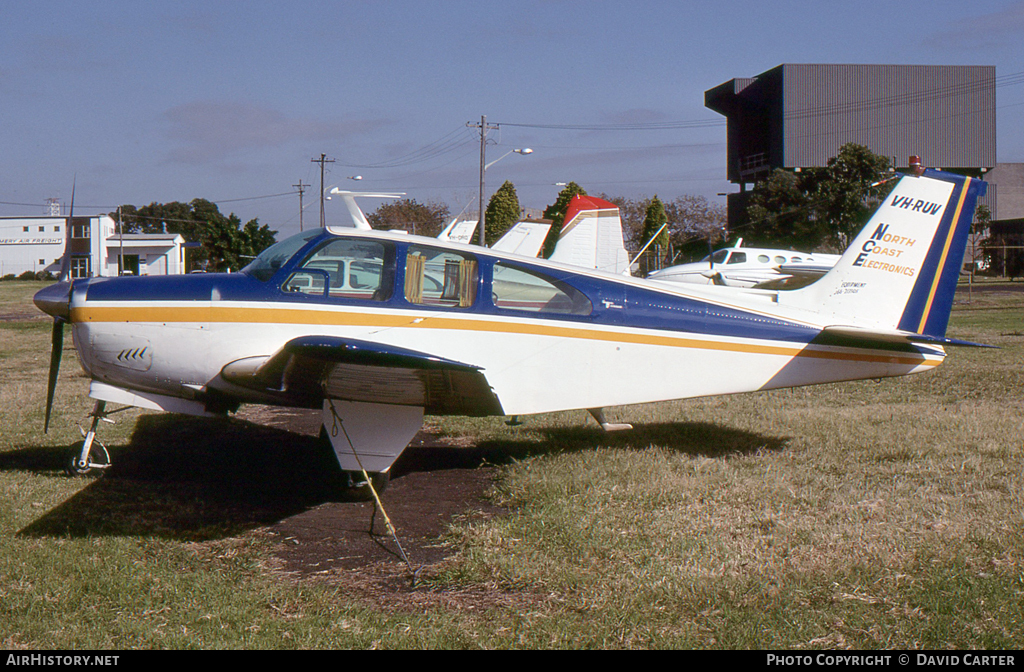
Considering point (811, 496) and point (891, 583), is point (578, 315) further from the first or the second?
point (891, 583)

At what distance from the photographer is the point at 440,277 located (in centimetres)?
581

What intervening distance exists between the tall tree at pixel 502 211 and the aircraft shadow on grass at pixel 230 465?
3862cm

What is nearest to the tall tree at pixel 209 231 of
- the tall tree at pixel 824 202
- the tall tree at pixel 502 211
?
the tall tree at pixel 502 211

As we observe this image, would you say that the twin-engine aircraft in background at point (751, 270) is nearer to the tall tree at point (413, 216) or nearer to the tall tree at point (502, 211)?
the tall tree at point (502, 211)

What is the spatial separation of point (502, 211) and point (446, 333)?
42416 millimetres

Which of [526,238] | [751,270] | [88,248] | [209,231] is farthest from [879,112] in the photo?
[88,248]

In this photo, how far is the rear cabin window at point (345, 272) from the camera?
5.64m

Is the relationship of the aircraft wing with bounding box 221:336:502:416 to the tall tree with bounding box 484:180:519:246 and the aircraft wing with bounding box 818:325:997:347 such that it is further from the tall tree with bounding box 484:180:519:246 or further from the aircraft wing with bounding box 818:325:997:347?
the tall tree with bounding box 484:180:519:246

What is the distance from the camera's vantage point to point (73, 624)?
3.66 m

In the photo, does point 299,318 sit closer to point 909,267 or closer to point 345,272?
point 345,272

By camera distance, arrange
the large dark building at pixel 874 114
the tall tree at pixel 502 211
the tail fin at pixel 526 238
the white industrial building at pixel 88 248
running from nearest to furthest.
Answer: the tail fin at pixel 526 238 < the tall tree at pixel 502 211 < the large dark building at pixel 874 114 < the white industrial building at pixel 88 248

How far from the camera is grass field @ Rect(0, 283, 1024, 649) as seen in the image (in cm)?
359

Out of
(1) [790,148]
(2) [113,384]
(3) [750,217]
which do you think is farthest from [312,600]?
(1) [790,148]

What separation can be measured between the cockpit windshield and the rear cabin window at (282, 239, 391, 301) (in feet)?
0.54
